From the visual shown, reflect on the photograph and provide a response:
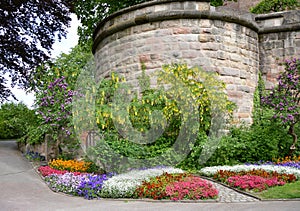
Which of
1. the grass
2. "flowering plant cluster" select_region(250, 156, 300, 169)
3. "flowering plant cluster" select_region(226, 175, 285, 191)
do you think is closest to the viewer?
the grass

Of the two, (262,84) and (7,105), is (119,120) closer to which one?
(262,84)

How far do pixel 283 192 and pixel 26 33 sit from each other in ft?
38.7

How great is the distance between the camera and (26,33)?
1413cm

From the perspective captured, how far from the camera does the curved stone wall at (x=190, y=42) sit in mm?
9078

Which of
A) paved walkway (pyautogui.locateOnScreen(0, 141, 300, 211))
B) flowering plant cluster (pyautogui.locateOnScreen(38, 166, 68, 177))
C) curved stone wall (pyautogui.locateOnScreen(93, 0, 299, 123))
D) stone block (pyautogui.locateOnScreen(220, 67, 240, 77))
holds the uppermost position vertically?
curved stone wall (pyautogui.locateOnScreen(93, 0, 299, 123))

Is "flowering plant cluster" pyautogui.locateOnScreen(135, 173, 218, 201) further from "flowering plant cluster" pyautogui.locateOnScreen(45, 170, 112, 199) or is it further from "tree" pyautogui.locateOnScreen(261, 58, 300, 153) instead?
"tree" pyautogui.locateOnScreen(261, 58, 300, 153)

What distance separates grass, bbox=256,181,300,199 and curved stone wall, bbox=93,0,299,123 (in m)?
3.56

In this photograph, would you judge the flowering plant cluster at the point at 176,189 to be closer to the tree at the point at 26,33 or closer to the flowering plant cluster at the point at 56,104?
the flowering plant cluster at the point at 56,104

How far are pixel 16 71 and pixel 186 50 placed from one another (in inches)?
295

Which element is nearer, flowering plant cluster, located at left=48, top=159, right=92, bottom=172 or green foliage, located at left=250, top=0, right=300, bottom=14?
flowering plant cluster, located at left=48, top=159, right=92, bottom=172

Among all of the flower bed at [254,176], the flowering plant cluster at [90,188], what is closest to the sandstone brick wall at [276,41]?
the flower bed at [254,176]

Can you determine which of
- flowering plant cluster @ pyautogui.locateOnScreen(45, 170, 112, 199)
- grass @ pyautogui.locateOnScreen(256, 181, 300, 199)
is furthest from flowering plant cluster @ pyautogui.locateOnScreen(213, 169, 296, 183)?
flowering plant cluster @ pyautogui.locateOnScreen(45, 170, 112, 199)

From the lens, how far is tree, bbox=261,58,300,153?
28.5 feet

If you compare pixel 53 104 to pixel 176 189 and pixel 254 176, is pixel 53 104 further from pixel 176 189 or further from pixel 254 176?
pixel 254 176
